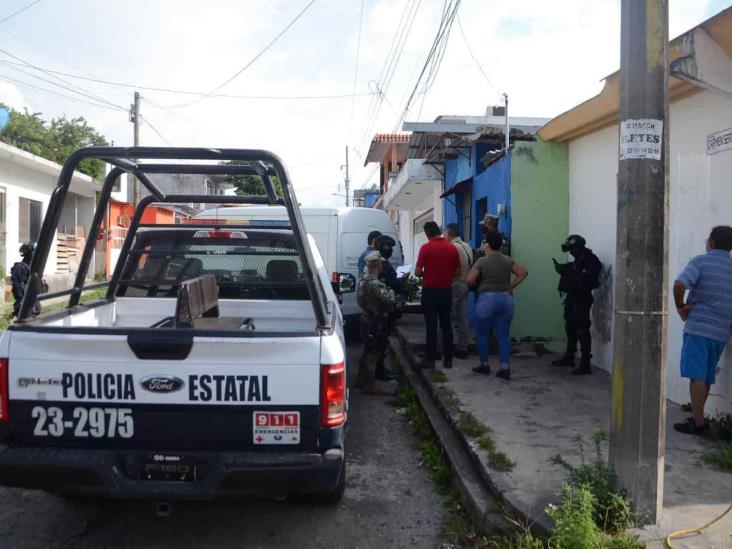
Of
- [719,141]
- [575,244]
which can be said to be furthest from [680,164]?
[575,244]

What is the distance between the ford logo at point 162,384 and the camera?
318cm

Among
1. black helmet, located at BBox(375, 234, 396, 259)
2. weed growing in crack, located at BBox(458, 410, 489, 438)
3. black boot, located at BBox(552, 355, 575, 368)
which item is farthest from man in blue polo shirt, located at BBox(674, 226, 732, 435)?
black helmet, located at BBox(375, 234, 396, 259)

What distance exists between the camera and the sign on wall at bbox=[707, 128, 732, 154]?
511 cm

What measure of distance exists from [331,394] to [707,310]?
3.08m

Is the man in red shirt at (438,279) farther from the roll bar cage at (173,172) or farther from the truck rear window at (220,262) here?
the roll bar cage at (173,172)

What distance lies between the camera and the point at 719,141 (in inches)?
206

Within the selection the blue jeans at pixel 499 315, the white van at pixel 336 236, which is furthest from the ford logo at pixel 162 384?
the white van at pixel 336 236

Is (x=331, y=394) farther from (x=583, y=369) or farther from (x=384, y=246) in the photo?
(x=583, y=369)

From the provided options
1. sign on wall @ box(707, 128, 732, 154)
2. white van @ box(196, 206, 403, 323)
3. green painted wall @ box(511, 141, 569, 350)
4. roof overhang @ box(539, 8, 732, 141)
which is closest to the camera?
roof overhang @ box(539, 8, 732, 141)

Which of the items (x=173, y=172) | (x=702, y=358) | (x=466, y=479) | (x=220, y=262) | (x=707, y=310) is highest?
(x=173, y=172)

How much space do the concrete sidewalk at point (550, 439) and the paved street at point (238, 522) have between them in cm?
57

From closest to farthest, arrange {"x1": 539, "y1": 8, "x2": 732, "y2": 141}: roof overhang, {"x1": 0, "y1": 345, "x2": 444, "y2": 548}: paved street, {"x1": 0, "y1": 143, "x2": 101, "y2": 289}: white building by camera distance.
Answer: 1. {"x1": 0, "y1": 345, "x2": 444, "y2": 548}: paved street
2. {"x1": 539, "y1": 8, "x2": 732, "y2": 141}: roof overhang
3. {"x1": 0, "y1": 143, "x2": 101, "y2": 289}: white building

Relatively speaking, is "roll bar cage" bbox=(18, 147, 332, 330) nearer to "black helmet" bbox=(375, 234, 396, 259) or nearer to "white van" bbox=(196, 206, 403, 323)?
"black helmet" bbox=(375, 234, 396, 259)

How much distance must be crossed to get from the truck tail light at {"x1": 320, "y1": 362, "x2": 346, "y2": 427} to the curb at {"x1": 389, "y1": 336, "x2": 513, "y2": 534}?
118 centimetres
